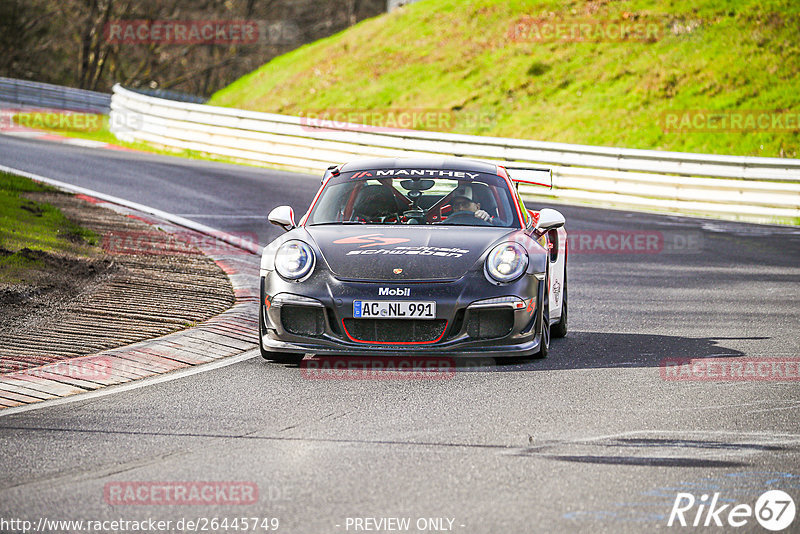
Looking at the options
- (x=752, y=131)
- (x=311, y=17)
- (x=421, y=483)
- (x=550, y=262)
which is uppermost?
(x=311, y=17)

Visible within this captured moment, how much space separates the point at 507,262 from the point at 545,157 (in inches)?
584

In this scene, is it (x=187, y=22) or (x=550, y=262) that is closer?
(x=550, y=262)

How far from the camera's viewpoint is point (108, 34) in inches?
1993

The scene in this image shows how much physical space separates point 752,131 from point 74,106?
2153cm

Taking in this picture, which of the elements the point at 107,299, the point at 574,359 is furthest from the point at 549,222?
the point at 107,299

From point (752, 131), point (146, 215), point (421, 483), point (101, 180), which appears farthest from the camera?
point (752, 131)

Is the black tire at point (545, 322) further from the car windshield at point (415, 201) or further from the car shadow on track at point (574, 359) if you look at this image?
the car windshield at point (415, 201)

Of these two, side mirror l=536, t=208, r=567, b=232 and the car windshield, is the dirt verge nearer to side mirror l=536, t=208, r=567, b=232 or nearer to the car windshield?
the car windshield

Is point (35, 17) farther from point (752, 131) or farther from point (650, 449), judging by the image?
point (650, 449)

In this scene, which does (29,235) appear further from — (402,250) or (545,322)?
(545,322)

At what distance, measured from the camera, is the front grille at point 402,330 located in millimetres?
7164

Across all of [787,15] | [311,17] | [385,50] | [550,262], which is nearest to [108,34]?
[311,17]

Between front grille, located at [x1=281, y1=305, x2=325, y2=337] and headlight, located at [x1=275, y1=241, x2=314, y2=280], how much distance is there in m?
0.22

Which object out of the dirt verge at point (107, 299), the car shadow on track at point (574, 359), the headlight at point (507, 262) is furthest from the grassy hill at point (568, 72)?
the headlight at point (507, 262)
